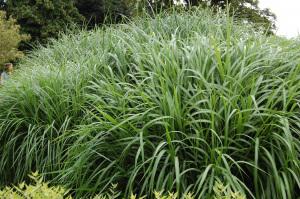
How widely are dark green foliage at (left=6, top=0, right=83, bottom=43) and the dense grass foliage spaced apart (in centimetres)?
1311

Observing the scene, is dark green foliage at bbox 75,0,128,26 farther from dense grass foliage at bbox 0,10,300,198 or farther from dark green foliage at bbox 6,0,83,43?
dense grass foliage at bbox 0,10,300,198

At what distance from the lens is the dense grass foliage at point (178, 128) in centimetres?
230

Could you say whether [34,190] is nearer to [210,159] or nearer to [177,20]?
[210,159]

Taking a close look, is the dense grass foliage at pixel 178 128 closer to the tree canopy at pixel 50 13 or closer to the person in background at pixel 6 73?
the person in background at pixel 6 73

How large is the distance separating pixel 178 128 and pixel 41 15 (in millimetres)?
14992

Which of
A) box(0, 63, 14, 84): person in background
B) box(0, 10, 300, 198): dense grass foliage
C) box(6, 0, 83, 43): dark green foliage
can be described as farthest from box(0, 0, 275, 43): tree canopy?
box(0, 10, 300, 198): dense grass foliage

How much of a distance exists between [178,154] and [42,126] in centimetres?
127

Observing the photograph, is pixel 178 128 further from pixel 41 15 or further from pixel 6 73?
pixel 41 15

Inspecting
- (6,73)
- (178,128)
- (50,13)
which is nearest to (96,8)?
(50,13)

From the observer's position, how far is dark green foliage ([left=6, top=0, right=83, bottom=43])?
52.4 feet

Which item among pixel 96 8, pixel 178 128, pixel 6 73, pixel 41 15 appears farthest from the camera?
pixel 96 8

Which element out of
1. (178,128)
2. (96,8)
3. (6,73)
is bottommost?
(96,8)

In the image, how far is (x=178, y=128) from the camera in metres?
2.50

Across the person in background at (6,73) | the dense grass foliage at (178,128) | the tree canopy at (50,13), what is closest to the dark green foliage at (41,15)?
the tree canopy at (50,13)
